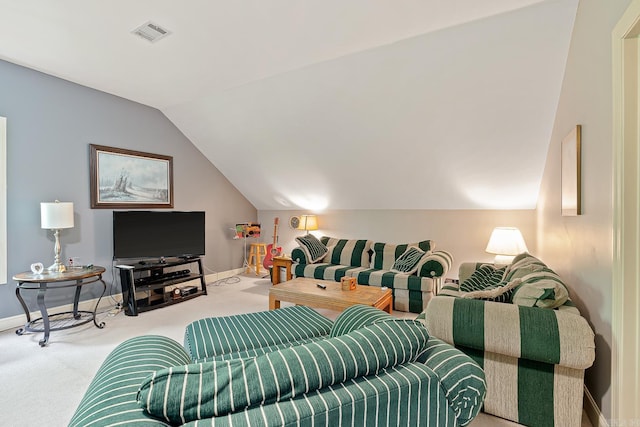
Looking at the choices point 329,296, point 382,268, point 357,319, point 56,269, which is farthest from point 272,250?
point 357,319

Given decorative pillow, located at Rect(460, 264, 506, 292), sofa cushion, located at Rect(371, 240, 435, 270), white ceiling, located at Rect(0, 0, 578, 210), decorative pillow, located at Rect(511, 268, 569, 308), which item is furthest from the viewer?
sofa cushion, located at Rect(371, 240, 435, 270)

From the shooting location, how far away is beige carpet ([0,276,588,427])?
81.1 inches

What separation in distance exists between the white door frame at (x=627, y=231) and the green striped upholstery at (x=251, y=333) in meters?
1.49

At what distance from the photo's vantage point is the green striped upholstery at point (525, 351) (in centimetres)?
164

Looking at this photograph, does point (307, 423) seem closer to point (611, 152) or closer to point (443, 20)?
point (611, 152)

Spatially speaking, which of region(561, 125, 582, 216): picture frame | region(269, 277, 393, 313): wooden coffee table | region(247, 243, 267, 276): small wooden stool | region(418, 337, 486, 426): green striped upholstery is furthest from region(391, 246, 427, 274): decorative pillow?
region(418, 337, 486, 426): green striped upholstery

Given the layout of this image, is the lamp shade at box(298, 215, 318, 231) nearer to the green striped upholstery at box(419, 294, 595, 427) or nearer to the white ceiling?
the white ceiling

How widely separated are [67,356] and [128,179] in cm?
235

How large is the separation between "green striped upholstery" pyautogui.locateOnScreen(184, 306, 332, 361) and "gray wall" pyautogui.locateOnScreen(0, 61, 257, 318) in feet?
8.50

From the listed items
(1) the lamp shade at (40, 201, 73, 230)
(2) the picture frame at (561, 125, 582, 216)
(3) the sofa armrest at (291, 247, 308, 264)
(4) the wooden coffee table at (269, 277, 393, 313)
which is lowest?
(4) the wooden coffee table at (269, 277, 393, 313)

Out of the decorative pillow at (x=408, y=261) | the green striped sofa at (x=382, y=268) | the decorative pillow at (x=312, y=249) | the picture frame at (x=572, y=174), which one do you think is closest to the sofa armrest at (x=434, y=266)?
the green striped sofa at (x=382, y=268)

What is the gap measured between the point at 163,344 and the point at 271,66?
280cm

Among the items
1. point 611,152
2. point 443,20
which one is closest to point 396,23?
point 443,20

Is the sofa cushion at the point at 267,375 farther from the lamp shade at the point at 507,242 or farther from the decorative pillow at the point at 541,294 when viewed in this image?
the lamp shade at the point at 507,242
